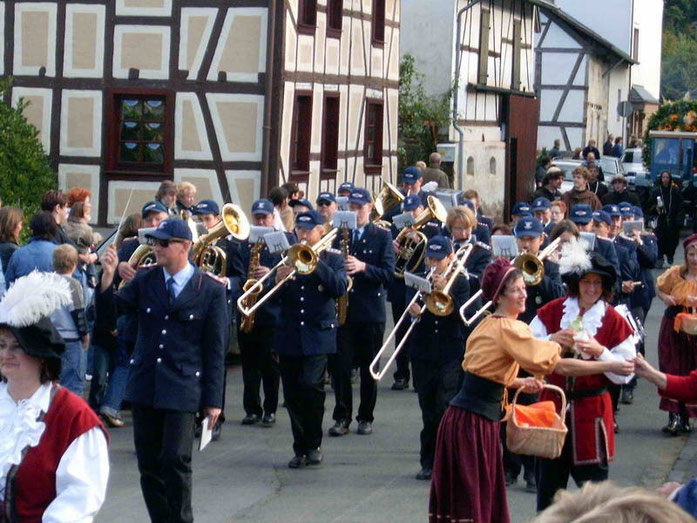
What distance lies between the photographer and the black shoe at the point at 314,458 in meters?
10.4

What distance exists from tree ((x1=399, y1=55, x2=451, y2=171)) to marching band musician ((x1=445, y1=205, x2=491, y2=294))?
20682mm

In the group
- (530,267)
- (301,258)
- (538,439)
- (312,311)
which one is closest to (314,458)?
(312,311)

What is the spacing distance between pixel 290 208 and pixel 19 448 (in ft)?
32.2

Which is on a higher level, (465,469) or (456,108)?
(456,108)

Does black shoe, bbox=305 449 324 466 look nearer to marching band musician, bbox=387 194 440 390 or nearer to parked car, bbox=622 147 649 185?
marching band musician, bbox=387 194 440 390

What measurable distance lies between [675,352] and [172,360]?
5.80 metres

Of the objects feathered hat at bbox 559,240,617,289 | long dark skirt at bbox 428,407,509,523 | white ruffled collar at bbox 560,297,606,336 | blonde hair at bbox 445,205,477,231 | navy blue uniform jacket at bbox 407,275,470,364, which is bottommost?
long dark skirt at bbox 428,407,509,523

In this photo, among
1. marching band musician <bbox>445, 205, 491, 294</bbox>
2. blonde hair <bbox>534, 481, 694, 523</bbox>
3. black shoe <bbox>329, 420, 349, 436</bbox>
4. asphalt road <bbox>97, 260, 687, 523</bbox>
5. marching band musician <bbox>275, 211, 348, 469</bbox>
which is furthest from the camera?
black shoe <bbox>329, 420, 349, 436</bbox>

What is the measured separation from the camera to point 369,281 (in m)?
12.0

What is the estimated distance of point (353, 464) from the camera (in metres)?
10.5

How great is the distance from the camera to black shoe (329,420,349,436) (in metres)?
11.6

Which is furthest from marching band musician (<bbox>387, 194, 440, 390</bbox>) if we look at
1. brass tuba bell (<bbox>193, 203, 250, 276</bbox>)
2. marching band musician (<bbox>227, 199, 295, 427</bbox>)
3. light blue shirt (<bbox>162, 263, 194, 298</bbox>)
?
light blue shirt (<bbox>162, 263, 194, 298</bbox>)

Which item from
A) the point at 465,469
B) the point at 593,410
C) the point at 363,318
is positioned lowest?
the point at 465,469

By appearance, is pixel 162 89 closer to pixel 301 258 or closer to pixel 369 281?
pixel 369 281
